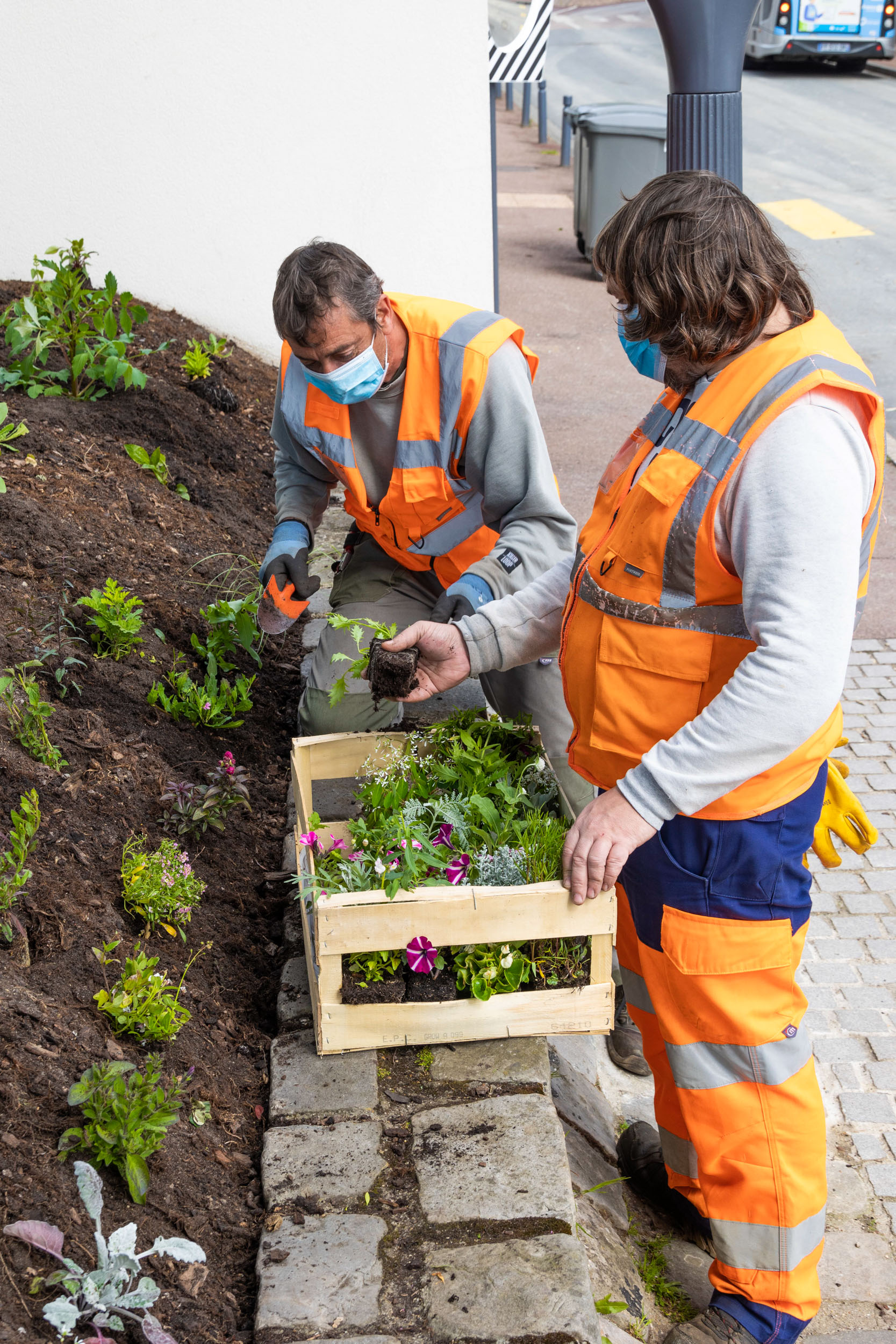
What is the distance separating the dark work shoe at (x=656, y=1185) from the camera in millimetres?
2793

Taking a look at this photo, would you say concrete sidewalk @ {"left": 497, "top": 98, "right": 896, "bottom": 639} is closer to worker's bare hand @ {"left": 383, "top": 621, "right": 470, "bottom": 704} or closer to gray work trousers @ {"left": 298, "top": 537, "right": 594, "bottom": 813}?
gray work trousers @ {"left": 298, "top": 537, "right": 594, "bottom": 813}

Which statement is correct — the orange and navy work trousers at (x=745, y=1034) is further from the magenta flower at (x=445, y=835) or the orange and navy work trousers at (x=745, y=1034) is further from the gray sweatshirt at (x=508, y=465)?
the gray sweatshirt at (x=508, y=465)

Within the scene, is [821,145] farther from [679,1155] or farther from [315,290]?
[679,1155]

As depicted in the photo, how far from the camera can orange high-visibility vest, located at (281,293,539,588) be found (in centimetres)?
328

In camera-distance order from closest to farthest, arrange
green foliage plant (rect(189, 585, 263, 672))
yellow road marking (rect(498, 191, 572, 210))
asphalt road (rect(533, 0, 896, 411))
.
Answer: green foliage plant (rect(189, 585, 263, 672))
asphalt road (rect(533, 0, 896, 411))
yellow road marking (rect(498, 191, 572, 210))

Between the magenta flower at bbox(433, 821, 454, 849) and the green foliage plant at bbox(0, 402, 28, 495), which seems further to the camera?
the green foliage plant at bbox(0, 402, 28, 495)

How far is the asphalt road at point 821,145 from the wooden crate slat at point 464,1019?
22.6 feet

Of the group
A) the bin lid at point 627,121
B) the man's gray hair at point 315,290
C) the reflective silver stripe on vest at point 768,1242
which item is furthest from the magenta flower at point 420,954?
the bin lid at point 627,121

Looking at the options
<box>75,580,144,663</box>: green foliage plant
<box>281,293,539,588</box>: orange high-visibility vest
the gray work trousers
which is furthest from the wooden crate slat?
<box>75,580,144,663</box>: green foliage plant

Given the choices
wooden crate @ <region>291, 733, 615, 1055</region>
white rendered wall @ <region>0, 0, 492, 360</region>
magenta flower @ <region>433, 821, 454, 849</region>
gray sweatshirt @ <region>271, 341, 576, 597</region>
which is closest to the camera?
wooden crate @ <region>291, 733, 615, 1055</region>

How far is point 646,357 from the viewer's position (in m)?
2.36

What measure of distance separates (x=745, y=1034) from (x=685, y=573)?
2.90ft

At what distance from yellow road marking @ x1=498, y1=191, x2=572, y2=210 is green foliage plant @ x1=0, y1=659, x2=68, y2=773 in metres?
13.6

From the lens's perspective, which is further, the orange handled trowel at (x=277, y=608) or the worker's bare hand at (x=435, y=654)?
the orange handled trowel at (x=277, y=608)
